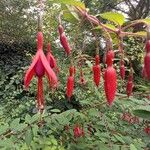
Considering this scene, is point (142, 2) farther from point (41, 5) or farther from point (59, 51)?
point (41, 5)

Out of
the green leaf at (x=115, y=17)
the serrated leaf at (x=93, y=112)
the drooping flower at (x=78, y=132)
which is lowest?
the drooping flower at (x=78, y=132)

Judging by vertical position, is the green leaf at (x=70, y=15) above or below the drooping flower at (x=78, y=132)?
above

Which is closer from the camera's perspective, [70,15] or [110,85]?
[110,85]

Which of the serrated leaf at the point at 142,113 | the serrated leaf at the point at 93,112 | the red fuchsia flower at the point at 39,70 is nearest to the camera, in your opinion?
the red fuchsia flower at the point at 39,70

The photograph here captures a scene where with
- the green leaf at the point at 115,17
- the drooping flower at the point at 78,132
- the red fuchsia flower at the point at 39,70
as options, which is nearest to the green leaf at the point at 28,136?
the drooping flower at the point at 78,132

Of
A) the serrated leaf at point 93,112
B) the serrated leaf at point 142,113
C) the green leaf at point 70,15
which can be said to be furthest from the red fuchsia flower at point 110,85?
the serrated leaf at point 93,112

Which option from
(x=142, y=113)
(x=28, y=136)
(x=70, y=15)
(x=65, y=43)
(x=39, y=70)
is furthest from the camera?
(x=28, y=136)

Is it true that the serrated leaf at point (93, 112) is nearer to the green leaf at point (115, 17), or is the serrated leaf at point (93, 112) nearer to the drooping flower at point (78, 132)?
the drooping flower at point (78, 132)

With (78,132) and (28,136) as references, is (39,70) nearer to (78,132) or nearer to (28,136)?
(28,136)

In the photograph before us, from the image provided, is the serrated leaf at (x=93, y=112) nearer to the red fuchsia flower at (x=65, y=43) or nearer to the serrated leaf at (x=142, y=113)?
the serrated leaf at (x=142, y=113)

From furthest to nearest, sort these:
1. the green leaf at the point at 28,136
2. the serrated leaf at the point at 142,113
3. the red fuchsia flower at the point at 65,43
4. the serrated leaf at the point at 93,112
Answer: the serrated leaf at the point at 93,112, the green leaf at the point at 28,136, the serrated leaf at the point at 142,113, the red fuchsia flower at the point at 65,43

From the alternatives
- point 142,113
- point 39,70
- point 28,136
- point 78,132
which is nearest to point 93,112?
point 78,132

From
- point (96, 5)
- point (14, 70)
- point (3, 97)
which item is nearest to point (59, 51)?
point (14, 70)

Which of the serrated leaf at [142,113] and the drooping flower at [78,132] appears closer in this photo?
the serrated leaf at [142,113]
